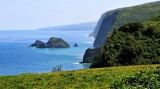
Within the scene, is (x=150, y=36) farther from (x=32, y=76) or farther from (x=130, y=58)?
(x=32, y=76)

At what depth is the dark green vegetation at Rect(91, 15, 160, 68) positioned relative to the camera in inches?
2586

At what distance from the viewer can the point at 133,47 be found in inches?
2603

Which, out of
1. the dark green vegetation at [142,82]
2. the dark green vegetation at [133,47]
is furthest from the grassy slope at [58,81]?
the dark green vegetation at [133,47]

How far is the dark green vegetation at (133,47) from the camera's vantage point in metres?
65.7

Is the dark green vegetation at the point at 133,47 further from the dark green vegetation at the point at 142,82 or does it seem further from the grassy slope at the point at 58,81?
the dark green vegetation at the point at 142,82

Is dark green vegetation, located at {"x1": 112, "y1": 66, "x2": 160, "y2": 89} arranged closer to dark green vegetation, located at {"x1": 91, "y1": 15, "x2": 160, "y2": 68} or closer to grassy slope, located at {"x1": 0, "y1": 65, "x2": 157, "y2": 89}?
grassy slope, located at {"x1": 0, "y1": 65, "x2": 157, "y2": 89}

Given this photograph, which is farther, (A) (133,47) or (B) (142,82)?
(A) (133,47)

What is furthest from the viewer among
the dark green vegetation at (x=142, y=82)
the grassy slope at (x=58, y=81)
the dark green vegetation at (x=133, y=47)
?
the dark green vegetation at (x=133, y=47)

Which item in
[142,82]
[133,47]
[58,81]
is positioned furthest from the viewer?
[133,47]

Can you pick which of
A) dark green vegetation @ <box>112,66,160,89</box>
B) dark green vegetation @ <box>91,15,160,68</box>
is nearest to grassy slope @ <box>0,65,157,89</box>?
dark green vegetation @ <box>112,66,160,89</box>

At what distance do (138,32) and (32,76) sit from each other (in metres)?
48.7

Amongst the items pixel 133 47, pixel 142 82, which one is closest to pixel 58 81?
pixel 142 82

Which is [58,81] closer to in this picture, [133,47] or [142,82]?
[142,82]

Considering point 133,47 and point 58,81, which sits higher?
point 133,47
